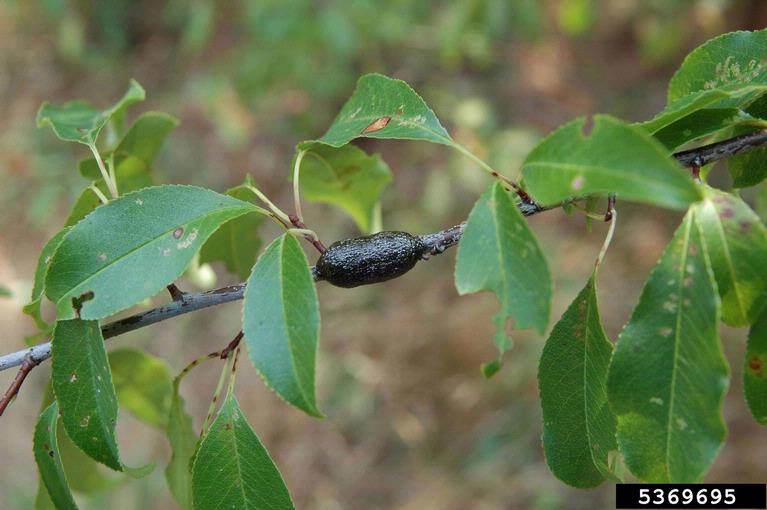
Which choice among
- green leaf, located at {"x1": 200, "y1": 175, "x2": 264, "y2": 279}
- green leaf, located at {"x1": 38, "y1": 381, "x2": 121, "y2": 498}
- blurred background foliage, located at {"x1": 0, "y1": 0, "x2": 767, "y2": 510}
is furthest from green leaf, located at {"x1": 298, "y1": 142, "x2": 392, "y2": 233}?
blurred background foliage, located at {"x1": 0, "y1": 0, "x2": 767, "y2": 510}

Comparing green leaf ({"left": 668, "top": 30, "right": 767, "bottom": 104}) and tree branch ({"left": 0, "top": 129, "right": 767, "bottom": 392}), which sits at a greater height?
green leaf ({"left": 668, "top": 30, "right": 767, "bottom": 104})

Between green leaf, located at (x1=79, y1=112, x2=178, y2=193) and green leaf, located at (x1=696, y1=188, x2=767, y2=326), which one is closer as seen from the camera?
green leaf, located at (x1=696, y1=188, x2=767, y2=326)

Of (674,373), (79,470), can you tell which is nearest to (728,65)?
(674,373)

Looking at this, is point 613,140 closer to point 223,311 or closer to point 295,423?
point 295,423

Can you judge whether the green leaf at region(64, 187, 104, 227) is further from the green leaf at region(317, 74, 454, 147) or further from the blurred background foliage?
the blurred background foliage

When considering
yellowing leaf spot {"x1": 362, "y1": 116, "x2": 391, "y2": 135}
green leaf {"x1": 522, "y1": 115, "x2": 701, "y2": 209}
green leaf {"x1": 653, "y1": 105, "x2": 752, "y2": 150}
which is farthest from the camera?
yellowing leaf spot {"x1": 362, "y1": 116, "x2": 391, "y2": 135}

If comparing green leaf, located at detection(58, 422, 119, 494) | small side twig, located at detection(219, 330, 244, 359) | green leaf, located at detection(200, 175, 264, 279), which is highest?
green leaf, located at detection(200, 175, 264, 279)

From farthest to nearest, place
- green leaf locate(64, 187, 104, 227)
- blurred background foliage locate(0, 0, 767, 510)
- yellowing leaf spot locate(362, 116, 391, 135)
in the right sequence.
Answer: blurred background foliage locate(0, 0, 767, 510)
green leaf locate(64, 187, 104, 227)
yellowing leaf spot locate(362, 116, 391, 135)

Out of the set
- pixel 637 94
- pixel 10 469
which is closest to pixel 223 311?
pixel 10 469
